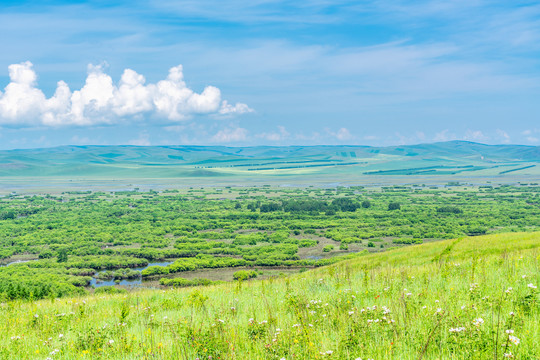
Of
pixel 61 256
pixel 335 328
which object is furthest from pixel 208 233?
pixel 335 328

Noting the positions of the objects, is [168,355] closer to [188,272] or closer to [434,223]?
[188,272]

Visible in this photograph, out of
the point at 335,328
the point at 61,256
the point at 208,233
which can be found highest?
the point at 335,328

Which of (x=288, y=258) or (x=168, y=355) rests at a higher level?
(x=168, y=355)

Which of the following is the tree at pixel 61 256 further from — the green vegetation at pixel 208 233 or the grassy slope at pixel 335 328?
the grassy slope at pixel 335 328

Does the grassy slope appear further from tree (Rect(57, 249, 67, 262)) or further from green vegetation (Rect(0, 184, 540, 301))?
tree (Rect(57, 249, 67, 262))

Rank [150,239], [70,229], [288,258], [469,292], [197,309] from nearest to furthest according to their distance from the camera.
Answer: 1. [469,292]
2. [197,309]
3. [288,258]
4. [150,239]
5. [70,229]

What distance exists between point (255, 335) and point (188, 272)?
4571 centimetres

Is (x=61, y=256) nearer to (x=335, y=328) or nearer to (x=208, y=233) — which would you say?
(x=208, y=233)

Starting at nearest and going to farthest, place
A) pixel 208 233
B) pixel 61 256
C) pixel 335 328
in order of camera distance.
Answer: pixel 335 328
pixel 61 256
pixel 208 233

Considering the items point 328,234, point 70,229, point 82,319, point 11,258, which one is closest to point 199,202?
point 70,229

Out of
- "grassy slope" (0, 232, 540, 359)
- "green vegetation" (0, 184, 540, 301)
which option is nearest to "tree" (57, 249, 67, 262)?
"green vegetation" (0, 184, 540, 301)

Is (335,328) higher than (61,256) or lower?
higher

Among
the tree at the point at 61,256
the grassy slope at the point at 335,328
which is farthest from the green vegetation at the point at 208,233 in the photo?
the grassy slope at the point at 335,328

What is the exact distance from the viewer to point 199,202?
132 meters
